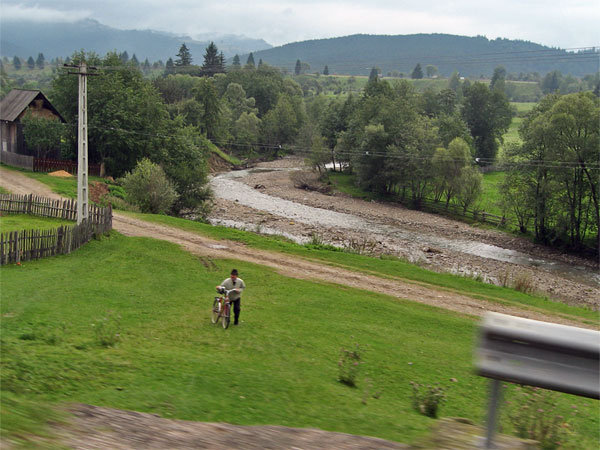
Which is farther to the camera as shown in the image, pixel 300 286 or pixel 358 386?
pixel 300 286

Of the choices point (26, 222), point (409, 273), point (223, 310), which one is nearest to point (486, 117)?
point (409, 273)

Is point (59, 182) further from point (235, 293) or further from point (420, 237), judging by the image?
point (235, 293)

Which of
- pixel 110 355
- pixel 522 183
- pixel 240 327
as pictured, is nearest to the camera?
pixel 110 355

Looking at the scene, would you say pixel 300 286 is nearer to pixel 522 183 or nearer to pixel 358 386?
pixel 358 386

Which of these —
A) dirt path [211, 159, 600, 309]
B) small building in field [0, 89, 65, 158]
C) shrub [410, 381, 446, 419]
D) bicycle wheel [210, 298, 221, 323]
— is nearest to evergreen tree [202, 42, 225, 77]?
dirt path [211, 159, 600, 309]

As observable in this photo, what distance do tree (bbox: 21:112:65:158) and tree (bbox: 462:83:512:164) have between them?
71.2 m

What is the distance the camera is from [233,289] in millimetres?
16938

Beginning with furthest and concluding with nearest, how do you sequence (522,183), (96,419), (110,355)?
1. (522,183)
2. (110,355)
3. (96,419)

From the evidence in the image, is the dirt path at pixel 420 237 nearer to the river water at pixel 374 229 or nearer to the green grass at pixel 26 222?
the river water at pixel 374 229

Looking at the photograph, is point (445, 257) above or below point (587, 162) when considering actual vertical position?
below

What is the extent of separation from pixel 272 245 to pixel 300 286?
353 inches

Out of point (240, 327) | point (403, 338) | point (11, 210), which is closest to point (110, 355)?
point (240, 327)

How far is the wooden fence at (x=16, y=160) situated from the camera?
183 ft

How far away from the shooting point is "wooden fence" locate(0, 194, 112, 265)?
22766 millimetres
